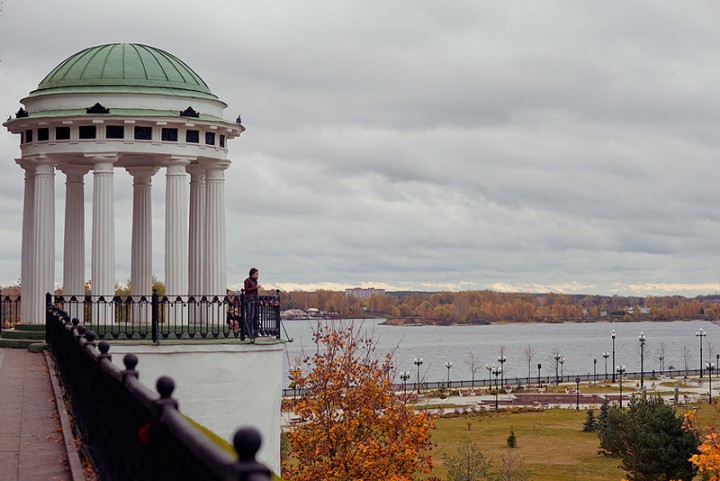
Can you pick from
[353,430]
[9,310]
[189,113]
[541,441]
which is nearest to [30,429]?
[189,113]

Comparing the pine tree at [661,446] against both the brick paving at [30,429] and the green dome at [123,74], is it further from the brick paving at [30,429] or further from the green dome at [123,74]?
the brick paving at [30,429]

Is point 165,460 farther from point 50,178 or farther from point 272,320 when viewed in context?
point 50,178

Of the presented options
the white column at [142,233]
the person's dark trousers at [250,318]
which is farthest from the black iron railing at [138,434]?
the white column at [142,233]

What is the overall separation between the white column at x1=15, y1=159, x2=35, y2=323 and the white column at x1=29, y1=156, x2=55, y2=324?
0.15m

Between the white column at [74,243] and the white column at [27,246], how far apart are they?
68.8 inches

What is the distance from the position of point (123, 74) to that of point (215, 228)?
4.72m

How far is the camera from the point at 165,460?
603cm

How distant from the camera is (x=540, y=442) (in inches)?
3068

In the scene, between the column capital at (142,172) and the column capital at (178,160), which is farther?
the column capital at (142,172)

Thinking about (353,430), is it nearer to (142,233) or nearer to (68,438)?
(142,233)

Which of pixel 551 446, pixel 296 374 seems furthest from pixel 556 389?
pixel 296 374

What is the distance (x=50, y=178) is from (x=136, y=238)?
4.16 meters

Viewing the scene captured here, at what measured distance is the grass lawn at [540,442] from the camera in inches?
2561

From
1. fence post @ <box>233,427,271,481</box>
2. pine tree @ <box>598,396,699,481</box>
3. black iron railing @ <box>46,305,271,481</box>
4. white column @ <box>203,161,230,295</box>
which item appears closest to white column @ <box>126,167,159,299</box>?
white column @ <box>203,161,230,295</box>
